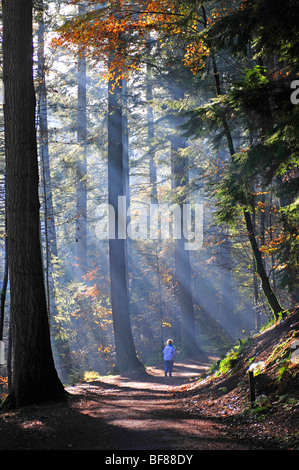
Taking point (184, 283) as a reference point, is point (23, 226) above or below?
above

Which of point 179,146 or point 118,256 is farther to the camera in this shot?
point 179,146

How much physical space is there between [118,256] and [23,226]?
8.48 meters

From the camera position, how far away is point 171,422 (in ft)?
19.9

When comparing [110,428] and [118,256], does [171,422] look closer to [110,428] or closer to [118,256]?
[110,428]

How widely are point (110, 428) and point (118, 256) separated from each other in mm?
10648

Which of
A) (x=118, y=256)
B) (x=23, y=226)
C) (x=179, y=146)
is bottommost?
(x=118, y=256)

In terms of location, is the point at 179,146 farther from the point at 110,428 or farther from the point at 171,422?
the point at 110,428

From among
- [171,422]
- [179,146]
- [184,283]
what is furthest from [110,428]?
[179,146]

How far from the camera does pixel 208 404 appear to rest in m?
7.87

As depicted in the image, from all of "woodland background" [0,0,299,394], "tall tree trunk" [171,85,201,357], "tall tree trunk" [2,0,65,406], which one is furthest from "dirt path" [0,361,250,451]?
"tall tree trunk" [171,85,201,357]

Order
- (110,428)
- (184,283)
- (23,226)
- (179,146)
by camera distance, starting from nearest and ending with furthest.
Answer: (110,428), (23,226), (184,283), (179,146)

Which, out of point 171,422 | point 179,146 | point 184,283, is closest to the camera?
point 171,422

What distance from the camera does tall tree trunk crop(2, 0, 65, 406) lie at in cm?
739
